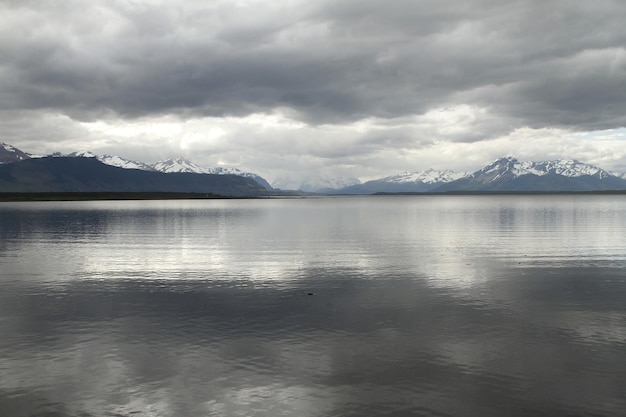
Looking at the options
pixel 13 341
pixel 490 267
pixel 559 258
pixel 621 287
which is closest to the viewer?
pixel 13 341

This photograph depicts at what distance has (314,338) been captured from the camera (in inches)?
1062

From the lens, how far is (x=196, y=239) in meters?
84.2

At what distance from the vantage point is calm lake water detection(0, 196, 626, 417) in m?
19.2

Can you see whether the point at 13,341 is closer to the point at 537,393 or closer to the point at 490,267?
the point at 537,393

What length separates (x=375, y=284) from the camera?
140ft

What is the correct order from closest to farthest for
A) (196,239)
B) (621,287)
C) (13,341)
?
(13,341) → (621,287) → (196,239)

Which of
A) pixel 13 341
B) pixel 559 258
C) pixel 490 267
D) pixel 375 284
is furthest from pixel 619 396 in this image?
→ pixel 559 258

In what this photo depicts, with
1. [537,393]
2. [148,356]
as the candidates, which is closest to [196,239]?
[148,356]

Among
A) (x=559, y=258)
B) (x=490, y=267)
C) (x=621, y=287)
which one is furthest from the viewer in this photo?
(x=559, y=258)

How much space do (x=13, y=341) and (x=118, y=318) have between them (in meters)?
6.14

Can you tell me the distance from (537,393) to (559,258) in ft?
146

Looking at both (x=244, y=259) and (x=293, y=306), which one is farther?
(x=244, y=259)

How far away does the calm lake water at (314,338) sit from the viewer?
19219 mm

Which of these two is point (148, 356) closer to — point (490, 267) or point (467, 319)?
point (467, 319)
